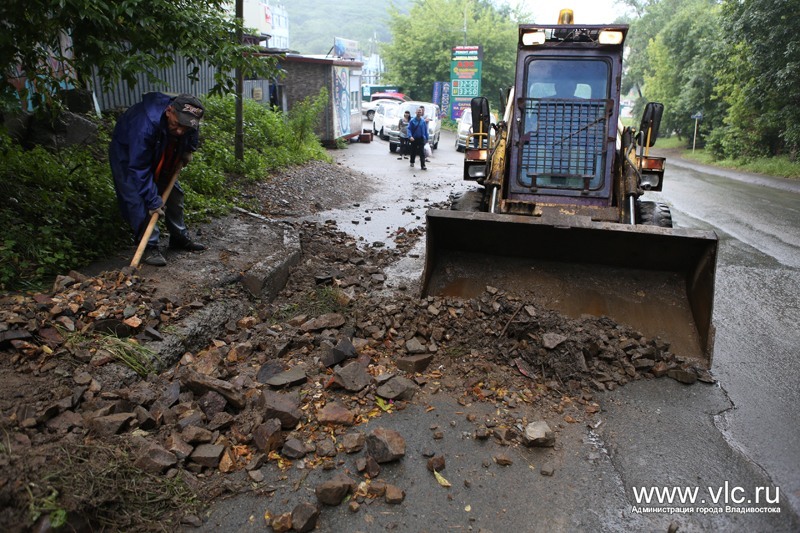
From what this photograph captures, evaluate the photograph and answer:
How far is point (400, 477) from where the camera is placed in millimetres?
3295

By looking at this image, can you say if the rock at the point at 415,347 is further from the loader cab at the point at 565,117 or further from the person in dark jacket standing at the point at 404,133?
the person in dark jacket standing at the point at 404,133

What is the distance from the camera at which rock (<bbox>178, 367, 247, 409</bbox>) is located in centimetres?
375

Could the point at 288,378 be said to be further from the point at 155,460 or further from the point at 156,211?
the point at 156,211

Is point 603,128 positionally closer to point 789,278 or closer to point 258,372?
point 789,278

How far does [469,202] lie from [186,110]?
11.8 ft

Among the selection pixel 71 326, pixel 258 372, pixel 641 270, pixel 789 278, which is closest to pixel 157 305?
pixel 71 326

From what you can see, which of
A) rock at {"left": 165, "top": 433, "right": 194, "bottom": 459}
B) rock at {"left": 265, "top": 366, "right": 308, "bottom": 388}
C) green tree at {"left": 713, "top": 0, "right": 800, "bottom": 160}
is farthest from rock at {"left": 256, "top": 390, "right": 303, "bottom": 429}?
green tree at {"left": 713, "top": 0, "right": 800, "bottom": 160}

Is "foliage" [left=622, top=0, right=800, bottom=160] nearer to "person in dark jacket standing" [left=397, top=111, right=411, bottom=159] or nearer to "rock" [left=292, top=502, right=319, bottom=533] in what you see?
"person in dark jacket standing" [left=397, top=111, right=411, bottom=159]

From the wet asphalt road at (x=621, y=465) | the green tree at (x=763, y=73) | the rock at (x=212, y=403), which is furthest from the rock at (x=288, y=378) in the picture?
the green tree at (x=763, y=73)

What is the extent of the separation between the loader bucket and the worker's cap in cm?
229

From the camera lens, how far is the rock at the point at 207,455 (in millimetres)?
3266

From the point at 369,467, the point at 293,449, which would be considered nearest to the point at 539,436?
the point at 369,467

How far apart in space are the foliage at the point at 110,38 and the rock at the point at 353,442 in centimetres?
360

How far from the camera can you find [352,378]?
4.10 metres
